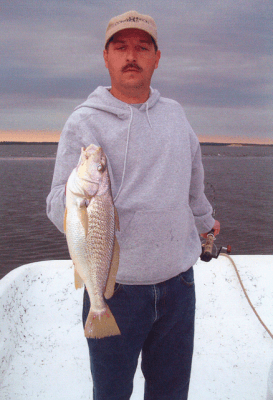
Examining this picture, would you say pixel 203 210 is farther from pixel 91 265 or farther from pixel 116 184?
pixel 91 265

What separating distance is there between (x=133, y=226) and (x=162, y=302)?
55cm

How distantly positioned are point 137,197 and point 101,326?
80cm

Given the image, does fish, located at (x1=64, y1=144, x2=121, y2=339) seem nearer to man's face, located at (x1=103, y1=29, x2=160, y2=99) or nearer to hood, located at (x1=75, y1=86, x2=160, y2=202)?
hood, located at (x1=75, y1=86, x2=160, y2=202)

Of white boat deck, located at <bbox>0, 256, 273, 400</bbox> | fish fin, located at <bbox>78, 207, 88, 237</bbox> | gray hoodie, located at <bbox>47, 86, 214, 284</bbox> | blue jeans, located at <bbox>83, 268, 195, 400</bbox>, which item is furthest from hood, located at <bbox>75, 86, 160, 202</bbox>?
white boat deck, located at <bbox>0, 256, 273, 400</bbox>

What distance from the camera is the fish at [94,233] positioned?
176cm

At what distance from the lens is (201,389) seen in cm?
364

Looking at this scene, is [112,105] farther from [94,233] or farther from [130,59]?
[94,233]

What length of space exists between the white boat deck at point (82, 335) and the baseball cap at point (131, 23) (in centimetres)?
306

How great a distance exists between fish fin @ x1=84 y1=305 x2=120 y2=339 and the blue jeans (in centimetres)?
13

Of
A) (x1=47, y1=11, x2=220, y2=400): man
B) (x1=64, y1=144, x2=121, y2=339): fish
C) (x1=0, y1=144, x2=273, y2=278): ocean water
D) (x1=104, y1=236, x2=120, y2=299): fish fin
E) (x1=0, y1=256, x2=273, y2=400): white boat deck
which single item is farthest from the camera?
(x1=0, y1=144, x2=273, y2=278): ocean water

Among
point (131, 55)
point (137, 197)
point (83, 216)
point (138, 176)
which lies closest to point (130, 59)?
point (131, 55)

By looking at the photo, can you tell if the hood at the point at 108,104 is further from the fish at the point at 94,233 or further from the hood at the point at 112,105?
the fish at the point at 94,233

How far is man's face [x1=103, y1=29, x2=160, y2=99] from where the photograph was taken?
212 centimetres

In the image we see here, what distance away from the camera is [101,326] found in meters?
1.93
